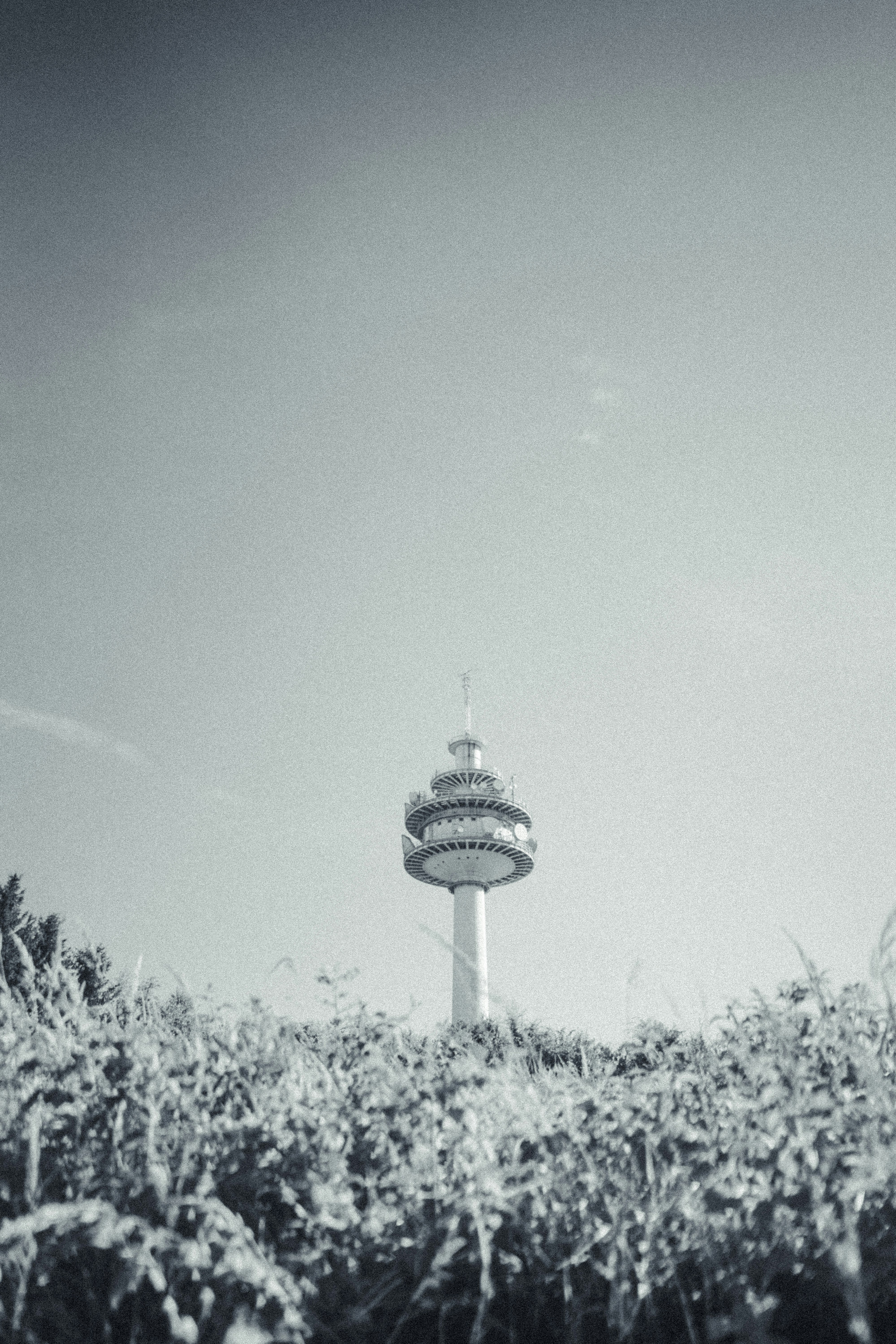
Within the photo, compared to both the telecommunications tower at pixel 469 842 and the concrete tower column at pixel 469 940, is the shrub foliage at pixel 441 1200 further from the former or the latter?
the telecommunications tower at pixel 469 842

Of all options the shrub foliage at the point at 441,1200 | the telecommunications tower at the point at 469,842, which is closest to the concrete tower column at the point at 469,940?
the telecommunications tower at the point at 469,842

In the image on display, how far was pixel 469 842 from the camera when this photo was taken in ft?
184

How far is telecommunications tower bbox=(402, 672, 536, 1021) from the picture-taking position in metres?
56.5

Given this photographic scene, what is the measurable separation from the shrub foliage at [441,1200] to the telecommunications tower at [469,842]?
5272 cm

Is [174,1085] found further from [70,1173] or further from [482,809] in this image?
[482,809]

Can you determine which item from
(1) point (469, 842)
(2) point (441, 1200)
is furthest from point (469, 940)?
(2) point (441, 1200)

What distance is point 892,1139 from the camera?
3.08 metres

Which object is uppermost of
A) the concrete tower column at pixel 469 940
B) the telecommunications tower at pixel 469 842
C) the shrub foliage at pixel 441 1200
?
the telecommunications tower at pixel 469 842

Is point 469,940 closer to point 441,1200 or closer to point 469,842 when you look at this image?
point 469,842

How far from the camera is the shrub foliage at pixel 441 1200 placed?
262 cm

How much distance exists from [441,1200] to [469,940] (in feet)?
178

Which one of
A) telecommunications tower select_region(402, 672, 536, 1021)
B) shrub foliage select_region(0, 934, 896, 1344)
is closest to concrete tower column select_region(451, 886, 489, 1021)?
telecommunications tower select_region(402, 672, 536, 1021)

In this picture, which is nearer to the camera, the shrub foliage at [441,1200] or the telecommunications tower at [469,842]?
the shrub foliage at [441,1200]

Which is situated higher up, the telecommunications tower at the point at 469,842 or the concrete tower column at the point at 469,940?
the telecommunications tower at the point at 469,842
